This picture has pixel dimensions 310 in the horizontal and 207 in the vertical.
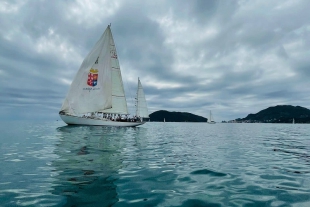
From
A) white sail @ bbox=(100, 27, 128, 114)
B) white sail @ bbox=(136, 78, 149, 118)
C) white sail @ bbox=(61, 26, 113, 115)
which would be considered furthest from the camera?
white sail @ bbox=(136, 78, 149, 118)

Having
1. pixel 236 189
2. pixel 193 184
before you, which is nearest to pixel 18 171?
pixel 193 184

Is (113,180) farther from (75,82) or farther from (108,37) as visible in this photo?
(108,37)

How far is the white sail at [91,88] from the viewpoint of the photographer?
47438 millimetres

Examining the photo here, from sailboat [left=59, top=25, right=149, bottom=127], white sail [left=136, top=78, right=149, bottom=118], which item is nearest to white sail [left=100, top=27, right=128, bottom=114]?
sailboat [left=59, top=25, right=149, bottom=127]

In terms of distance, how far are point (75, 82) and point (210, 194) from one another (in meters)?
47.8

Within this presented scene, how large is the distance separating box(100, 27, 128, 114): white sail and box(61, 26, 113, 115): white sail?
4.95 ft

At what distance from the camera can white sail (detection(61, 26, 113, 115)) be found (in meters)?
47.4

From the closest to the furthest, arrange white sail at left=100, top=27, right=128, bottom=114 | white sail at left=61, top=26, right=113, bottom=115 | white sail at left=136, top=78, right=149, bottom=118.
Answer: white sail at left=61, top=26, right=113, bottom=115 → white sail at left=100, top=27, right=128, bottom=114 → white sail at left=136, top=78, right=149, bottom=118

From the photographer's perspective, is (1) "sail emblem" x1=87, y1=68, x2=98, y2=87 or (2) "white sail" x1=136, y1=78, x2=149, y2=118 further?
(2) "white sail" x1=136, y1=78, x2=149, y2=118

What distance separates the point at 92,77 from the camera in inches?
1881

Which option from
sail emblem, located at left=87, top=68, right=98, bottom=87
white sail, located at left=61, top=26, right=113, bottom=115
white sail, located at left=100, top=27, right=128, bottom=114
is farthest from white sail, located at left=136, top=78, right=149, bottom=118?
sail emblem, located at left=87, top=68, right=98, bottom=87

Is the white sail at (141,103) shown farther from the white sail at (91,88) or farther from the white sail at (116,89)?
the white sail at (91,88)

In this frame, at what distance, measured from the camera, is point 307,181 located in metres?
7.06

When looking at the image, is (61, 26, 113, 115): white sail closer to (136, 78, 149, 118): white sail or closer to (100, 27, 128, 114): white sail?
(100, 27, 128, 114): white sail
